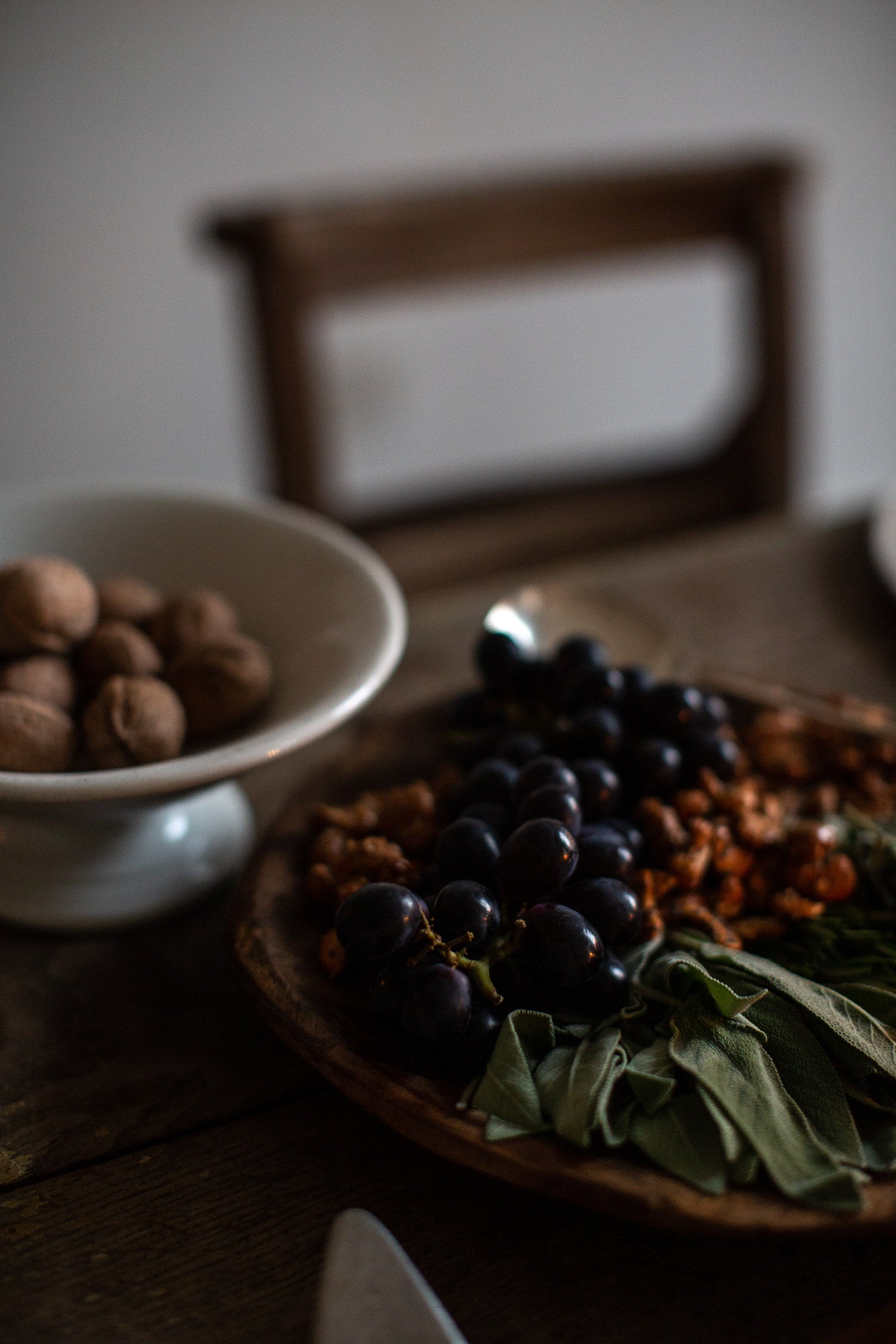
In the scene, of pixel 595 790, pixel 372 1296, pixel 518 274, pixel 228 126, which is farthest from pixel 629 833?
pixel 228 126

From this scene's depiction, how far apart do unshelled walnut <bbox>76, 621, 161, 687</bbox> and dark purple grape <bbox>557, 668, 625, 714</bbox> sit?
0.22 metres

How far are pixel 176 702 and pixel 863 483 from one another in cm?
275

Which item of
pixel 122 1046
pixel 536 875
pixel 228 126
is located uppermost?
pixel 228 126

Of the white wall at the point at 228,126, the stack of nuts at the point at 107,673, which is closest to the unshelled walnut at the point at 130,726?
the stack of nuts at the point at 107,673

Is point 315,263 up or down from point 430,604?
up

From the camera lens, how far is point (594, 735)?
534 millimetres

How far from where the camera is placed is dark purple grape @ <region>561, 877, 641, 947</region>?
0.43 metres

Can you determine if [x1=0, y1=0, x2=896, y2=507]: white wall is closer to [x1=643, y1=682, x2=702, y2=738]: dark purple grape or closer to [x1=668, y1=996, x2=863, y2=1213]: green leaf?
[x1=643, y1=682, x2=702, y2=738]: dark purple grape

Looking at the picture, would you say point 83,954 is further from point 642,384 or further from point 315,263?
point 642,384

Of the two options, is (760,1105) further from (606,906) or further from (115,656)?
(115,656)

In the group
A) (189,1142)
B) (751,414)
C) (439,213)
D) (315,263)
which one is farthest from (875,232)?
(189,1142)

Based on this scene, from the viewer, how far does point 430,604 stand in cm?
91

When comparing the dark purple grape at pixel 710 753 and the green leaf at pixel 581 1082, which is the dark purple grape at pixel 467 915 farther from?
the dark purple grape at pixel 710 753

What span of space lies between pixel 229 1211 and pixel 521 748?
0.24 metres
